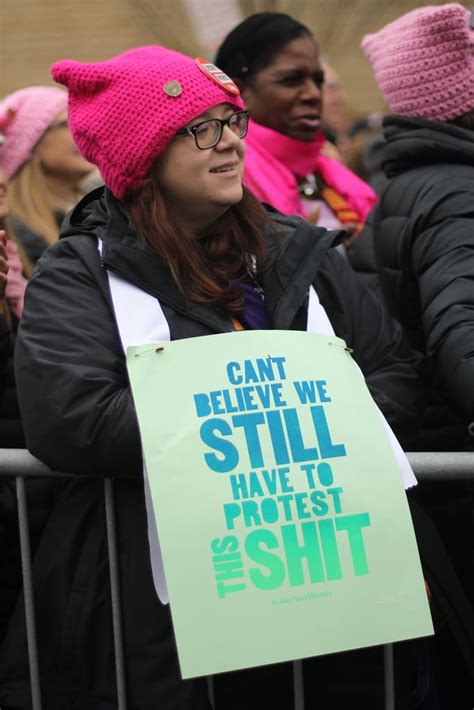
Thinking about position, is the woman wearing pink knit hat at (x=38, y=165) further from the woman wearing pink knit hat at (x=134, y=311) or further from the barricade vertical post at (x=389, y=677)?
the barricade vertical post at (x=389, y=677)

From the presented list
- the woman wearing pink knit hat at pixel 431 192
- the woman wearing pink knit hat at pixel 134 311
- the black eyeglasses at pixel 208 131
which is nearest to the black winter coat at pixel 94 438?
the woman wearing pink knit hat at pixel 134 311

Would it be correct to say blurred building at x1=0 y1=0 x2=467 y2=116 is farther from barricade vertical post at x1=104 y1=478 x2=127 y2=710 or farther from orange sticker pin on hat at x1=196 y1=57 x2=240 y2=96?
barricade vertical post at x1=104 y1=478 x2=127 y2=710

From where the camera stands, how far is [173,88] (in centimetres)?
291

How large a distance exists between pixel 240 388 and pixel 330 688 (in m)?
0.78

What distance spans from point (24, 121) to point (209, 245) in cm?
188

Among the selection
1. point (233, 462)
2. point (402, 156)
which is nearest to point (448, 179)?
point (402, 156)

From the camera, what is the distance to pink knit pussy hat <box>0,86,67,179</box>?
455 cm

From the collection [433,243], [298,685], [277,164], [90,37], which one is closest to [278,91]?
[277,164]

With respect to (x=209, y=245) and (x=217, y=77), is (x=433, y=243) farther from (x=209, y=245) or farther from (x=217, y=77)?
(x=217, y=77)

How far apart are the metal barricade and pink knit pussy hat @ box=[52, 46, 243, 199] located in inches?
29.0

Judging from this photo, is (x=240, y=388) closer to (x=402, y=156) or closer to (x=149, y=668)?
(x=149, y=668)

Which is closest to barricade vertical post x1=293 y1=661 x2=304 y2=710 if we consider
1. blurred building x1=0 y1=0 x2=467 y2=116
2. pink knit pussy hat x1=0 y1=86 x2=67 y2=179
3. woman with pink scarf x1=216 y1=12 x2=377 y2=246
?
woman with pink scarf x1=216 y1=12 x2=377 y2=246

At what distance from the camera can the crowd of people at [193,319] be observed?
276 centimetres

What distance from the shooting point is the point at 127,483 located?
282cm
